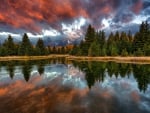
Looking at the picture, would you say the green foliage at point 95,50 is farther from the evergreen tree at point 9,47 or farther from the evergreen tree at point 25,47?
the evergreen tree at point 9,47

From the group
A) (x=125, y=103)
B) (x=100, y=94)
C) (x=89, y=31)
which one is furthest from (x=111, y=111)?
(x=89, y=31)

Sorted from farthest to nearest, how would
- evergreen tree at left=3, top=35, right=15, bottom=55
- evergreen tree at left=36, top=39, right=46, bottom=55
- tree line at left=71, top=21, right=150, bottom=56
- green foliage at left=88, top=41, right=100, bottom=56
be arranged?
evergreen tree at left=36, top=39, right=46, bottom=55 < evergreen tree at left=3, top=35, right=15, bottom=55 < green foliage at left=88, top=41, right=100, bottom=56 < tree line at left=71, top=21, right=150, bottom=56

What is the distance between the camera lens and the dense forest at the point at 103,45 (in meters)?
78.4

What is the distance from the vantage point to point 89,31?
3971 inches

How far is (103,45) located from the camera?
91.8 m

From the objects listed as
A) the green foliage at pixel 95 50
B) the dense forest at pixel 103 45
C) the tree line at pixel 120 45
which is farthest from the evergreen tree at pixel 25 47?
the green foliage at pixel 95 50

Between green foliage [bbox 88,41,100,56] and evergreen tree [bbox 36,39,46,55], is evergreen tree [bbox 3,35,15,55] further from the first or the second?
green foliage [bbox 88,41,100,56]

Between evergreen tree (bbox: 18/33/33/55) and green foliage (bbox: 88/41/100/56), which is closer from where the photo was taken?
green foliage (bbox: 88/41/100/56)

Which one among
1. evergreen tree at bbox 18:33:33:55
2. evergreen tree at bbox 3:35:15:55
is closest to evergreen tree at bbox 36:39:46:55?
evergreen tree at bbox 18:33:33:55

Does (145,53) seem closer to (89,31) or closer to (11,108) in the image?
(89,31)

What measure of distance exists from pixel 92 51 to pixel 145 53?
74.3 feet

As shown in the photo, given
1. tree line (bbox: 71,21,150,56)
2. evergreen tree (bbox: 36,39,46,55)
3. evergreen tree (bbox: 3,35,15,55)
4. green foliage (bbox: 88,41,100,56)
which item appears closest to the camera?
tree line (bbox: 71,21,150,56)

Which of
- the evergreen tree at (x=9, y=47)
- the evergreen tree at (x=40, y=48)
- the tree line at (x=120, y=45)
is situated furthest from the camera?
the evergreen tree at (x=40, y=48)

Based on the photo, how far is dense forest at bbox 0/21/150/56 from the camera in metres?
78.4
